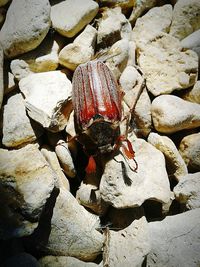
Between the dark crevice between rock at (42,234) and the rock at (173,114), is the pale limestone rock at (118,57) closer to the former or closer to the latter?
the rock at (173,114)

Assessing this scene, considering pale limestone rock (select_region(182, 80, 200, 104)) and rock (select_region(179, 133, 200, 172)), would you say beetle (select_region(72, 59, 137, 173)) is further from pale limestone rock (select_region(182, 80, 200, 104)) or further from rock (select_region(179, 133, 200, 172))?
pale limestone rock (select_region(182, 80, 200, 104))

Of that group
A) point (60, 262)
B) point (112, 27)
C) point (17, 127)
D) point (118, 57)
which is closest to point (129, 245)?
point (60, 262)

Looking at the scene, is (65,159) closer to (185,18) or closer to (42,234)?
(42,234)

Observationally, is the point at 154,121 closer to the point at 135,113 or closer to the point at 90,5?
the point at 135,113

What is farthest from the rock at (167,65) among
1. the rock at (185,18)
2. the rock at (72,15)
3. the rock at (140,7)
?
the rock at (72,15)

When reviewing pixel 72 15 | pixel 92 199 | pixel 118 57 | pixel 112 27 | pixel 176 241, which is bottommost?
pixel 176 241

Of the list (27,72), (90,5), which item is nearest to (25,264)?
(27,72)
